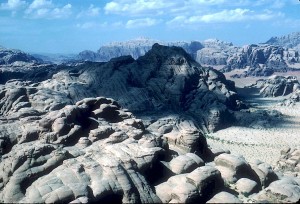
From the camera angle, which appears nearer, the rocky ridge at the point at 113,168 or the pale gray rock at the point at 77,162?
the pale gray rock at the point at 77,162

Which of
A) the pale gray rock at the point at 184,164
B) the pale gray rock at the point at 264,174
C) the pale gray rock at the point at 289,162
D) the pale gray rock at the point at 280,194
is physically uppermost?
the pale gray rock at the point at 184,164

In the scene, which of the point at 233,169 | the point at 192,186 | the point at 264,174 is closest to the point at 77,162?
the point at 192,186

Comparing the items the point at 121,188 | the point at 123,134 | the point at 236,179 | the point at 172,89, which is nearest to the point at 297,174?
the point at 236,179

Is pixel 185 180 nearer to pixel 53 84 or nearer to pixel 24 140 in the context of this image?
pixel 24 140

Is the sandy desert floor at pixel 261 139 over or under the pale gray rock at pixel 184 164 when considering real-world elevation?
under

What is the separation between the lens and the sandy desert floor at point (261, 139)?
7631 centimetres

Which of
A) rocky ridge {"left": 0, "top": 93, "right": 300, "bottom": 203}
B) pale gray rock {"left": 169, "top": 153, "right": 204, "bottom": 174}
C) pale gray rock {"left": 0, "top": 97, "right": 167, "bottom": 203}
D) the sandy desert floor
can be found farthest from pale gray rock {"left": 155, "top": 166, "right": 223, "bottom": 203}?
the sandy desert floor

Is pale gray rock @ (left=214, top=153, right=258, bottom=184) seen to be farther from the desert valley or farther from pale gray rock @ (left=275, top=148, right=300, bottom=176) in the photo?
pale gray rock @ (left=275, top=148, right=300, bottom=176)

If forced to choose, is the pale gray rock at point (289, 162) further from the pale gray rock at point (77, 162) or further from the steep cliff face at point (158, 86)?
the steep cliff face at point (158, 86)

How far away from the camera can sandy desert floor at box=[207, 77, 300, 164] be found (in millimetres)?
76312

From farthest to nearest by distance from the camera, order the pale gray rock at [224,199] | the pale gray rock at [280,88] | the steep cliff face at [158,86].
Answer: the pale gray rock at [280,88], the steep cliff face at [158,86], the pale gray rock at [224,199]

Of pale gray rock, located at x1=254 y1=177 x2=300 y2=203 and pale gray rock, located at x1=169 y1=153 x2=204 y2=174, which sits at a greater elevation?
pale gray rock, located at x1=169 y1=153 x2=204 y2=174

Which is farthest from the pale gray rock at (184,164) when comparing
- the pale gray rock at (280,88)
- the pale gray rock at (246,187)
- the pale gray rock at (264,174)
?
the pale gray rock at (280,88)

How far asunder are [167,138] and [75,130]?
1290cm
